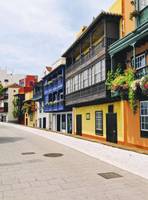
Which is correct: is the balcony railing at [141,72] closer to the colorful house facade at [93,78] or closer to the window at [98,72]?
the colorful house facade at [93,78]

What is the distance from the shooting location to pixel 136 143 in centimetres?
1716

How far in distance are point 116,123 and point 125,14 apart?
8316 mm

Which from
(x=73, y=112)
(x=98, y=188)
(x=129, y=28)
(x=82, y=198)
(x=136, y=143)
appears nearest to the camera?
(x=82, y=198)

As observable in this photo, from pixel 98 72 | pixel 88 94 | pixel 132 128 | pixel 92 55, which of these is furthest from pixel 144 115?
pixel 92 55

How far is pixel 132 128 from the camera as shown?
1778 centimetres

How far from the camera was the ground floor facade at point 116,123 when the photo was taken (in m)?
16.6

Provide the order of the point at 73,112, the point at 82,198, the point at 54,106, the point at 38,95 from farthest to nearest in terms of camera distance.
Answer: the point at 38,95
the point at 54,106
the point at 73,112
the point at 82,198

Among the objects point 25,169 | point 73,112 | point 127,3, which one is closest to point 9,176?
point 25,169

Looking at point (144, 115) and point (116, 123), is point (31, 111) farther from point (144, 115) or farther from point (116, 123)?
point (144, 115)

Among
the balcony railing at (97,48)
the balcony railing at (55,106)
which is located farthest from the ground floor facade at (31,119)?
the balcony railing at (97,48)

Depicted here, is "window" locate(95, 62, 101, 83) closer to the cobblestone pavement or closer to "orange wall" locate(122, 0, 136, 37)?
"orange wall" locate(122, 0, 136, 37)

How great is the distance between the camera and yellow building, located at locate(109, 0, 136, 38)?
59.3 ft

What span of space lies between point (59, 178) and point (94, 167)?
7.69 ft

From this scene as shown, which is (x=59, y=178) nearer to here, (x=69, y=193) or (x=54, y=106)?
(x=69, y=193)
